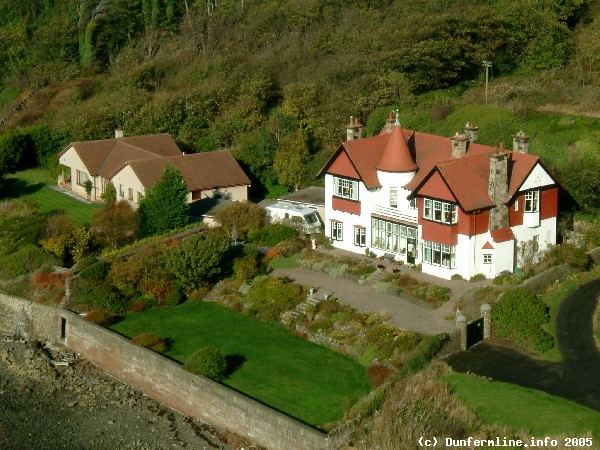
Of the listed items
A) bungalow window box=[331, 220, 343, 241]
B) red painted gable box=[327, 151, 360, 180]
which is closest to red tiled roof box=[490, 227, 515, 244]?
red painted gable box=[327, 151, 360, 180]

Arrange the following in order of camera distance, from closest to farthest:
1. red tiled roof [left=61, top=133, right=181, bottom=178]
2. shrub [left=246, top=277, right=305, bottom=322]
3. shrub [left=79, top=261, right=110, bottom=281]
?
shrub [left=246, top=277, right=305, bottom=322] → shrub [left=79, top=261, right=110, bottom=281] → red tiled roof [left=61, top=133, right=181, bottom=178]

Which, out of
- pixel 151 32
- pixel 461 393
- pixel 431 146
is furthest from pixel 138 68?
pixel 461 393

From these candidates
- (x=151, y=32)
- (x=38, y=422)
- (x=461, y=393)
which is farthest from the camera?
(x=151, y=32)

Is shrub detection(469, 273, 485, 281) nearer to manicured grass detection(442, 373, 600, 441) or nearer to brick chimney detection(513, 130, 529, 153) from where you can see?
brick chimney detection(513, 130, 529, 153)

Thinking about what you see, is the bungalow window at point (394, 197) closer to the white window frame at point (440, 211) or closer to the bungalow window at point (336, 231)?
the white window frame at point (440, 211)

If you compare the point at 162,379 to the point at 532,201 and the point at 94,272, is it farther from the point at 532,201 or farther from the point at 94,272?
the point at 532,201

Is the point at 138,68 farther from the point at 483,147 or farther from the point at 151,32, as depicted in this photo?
the point at 483,147

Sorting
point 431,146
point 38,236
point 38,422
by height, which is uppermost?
point 431,146
